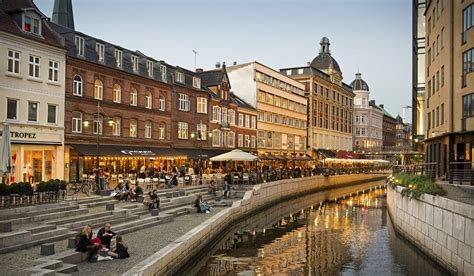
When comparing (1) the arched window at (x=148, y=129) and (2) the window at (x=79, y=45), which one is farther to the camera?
(1) the arched window at (x=148, y=129)

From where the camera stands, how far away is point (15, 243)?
619 inches

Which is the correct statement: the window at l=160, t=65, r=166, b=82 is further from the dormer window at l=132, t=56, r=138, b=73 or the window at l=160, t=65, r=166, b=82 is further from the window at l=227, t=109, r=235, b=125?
the window at l=227, t=109, r=235, b=125

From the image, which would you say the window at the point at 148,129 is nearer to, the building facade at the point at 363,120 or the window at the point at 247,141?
the window at the point at 247,141

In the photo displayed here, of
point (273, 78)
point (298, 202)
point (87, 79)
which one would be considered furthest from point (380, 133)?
point (87, 79)

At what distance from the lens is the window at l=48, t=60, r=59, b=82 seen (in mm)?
31281

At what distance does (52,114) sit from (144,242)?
16.8 metres

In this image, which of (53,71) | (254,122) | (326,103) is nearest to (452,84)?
(53,71)

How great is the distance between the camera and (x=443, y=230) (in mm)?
18625

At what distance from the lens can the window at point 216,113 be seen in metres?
52.7

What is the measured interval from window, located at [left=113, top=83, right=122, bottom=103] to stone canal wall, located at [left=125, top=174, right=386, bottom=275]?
43.9 ft

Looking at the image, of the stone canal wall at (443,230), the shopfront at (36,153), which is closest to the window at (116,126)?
the shopfront at (36,153)

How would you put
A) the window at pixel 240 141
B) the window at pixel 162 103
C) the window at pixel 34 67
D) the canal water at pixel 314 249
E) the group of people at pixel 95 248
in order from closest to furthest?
1. the group of people at pixel 95 248
2. the canal water at pixel 314 249
3. the window at pixel 34 67
4. the window at pixel 162 103
5. the window at pixel 240 141

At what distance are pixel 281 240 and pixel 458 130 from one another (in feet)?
53.5

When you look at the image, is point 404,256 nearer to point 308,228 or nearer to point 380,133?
point 308,228
